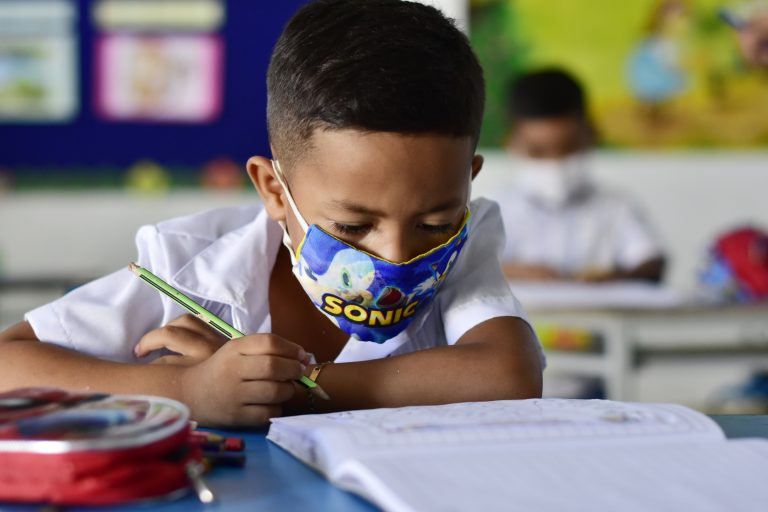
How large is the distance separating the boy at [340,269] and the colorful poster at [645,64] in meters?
3.48

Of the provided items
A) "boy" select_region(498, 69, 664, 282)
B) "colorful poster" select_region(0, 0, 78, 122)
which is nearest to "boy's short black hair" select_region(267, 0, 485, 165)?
"boy" select_region(498, 69, 664, 282)

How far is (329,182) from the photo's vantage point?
106 cm

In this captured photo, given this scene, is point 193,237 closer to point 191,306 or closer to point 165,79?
point 191,306

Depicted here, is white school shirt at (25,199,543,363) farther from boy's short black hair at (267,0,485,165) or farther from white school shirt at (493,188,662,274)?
white school shirt at (493,188,662,274)

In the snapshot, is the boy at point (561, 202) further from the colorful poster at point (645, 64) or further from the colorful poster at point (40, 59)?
the colorful poster at point (40, 59)

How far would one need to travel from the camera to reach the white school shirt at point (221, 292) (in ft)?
3.59

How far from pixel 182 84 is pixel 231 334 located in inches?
134

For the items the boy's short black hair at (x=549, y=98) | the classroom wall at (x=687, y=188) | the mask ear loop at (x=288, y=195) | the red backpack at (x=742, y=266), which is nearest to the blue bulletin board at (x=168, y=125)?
the boy's short black hair at (x=549, y=98)

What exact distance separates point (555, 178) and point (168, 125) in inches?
63.2

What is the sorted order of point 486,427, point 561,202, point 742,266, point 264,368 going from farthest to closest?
1. point 561,202
2. point 742,266
3. point 264,368
4. point 486,427

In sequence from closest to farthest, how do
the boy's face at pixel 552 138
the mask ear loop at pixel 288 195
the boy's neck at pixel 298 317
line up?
1. the mask ear loop at pixel 288 195
2. the boy's neck at pixel 298 317
3. the boy's face at pixel 552 138

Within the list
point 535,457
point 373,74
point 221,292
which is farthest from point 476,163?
point 535,457

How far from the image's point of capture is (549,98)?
3.88 meters

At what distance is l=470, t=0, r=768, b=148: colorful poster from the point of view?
4.59 meters
